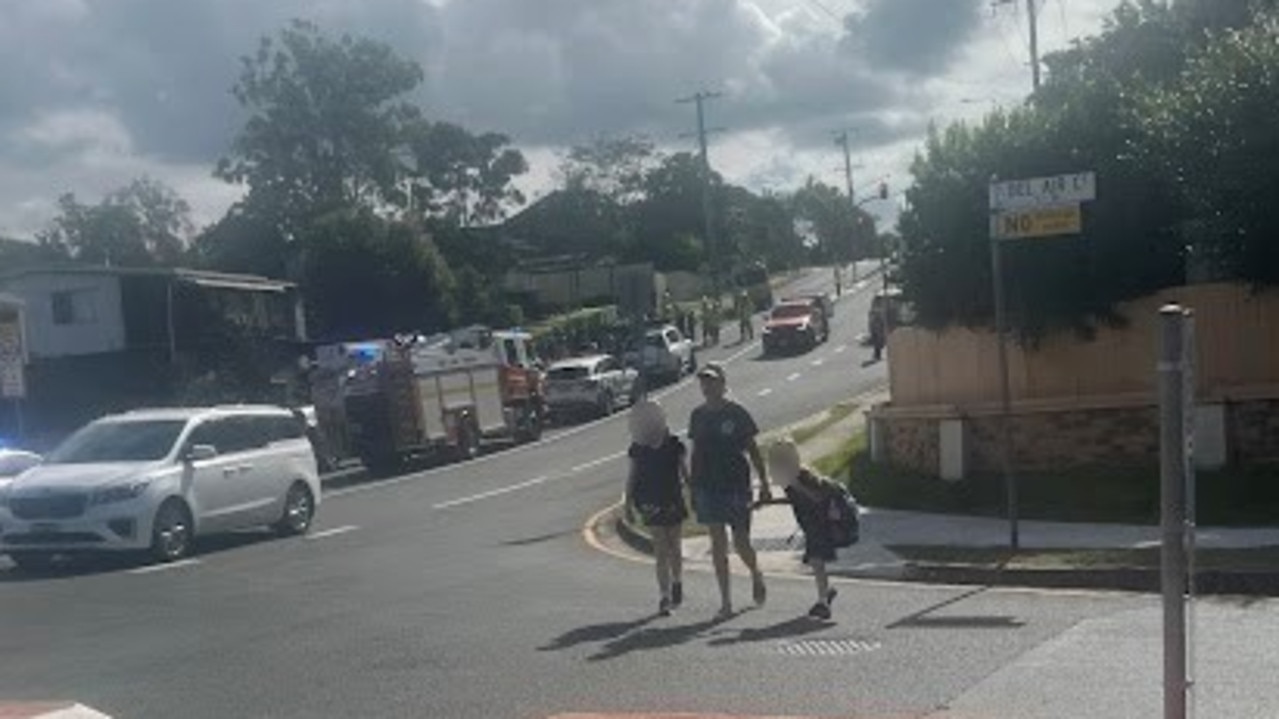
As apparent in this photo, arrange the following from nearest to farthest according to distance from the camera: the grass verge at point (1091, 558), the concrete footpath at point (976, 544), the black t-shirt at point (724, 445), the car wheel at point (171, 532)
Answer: the black t-shirt at point (724, 445) → the concrete footpath at point (976, 544) → the grass verge at point (1091, 558) → the car wheel at point (171, 532)

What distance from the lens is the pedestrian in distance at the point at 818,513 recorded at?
13.0 meters

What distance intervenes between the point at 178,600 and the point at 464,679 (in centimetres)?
586

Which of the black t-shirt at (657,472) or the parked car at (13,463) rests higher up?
the black t-shirt at (657,472)

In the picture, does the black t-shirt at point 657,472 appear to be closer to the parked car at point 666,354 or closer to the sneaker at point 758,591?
the sneaker at point 758,591

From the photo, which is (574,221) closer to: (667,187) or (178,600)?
(667,187)

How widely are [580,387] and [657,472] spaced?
35.4 metres

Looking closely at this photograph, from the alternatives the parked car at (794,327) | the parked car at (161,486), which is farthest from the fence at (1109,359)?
the parked car at (794,327)

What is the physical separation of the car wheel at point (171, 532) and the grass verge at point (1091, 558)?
26.6ft

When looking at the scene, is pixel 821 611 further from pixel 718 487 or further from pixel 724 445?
pixel 724 445

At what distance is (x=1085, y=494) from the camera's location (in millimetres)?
19953

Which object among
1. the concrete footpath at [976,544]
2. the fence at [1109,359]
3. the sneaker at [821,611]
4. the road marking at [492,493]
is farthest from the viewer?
the road marking at [492,493]

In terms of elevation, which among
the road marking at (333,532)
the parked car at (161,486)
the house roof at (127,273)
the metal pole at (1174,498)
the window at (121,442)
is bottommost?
the road marking at (333,532)

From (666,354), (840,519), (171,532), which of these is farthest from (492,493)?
(666,354)

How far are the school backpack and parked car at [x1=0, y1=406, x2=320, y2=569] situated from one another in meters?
9.18
